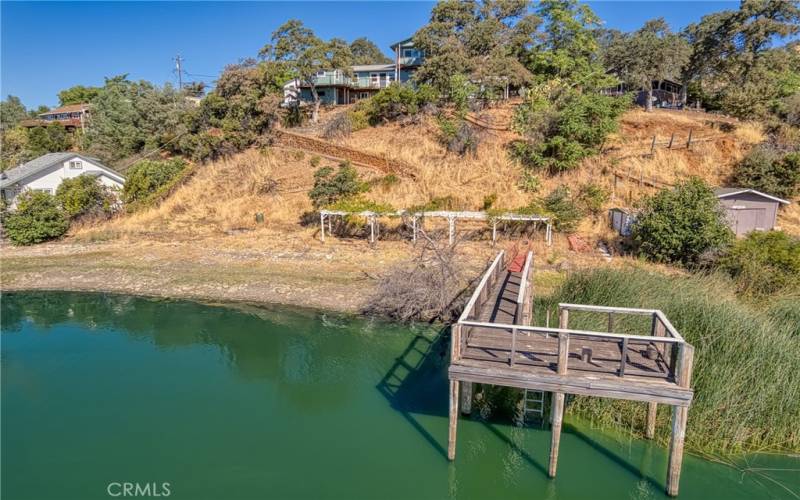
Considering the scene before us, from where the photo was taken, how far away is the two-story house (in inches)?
2004

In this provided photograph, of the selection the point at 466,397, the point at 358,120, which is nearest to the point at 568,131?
the point at 358,120

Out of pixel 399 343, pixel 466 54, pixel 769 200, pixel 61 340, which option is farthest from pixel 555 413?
pixel 466 54

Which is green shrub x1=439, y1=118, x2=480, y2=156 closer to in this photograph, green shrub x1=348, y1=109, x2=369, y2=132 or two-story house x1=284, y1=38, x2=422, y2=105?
green shrub x1=348, y1=109, x2=369, y2=132

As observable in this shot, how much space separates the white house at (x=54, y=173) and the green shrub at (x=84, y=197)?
72.4 inches

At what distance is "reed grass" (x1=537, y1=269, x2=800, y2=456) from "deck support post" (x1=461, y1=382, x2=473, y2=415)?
8.88ft

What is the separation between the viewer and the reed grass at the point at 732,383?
11.2 metres

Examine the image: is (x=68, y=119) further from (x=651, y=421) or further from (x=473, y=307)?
(x=651, y=421)

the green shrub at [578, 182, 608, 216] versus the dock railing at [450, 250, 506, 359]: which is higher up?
the green shrub at [578, 182, 608, 216]

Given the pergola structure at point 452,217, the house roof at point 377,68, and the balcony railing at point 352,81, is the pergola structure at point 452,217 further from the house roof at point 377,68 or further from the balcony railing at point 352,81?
the house roof at point 377,68

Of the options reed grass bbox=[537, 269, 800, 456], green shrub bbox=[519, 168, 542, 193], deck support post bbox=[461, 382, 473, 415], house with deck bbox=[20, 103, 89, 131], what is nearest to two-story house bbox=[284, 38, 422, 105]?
green shrub bbox=[519, 168, 542, 193]

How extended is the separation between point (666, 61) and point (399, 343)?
37445 millimetres

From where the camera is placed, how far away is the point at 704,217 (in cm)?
2056

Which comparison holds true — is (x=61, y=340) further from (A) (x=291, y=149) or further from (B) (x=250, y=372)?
(A) (x=291, y=149)

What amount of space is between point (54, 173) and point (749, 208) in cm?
4604
